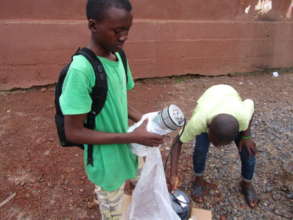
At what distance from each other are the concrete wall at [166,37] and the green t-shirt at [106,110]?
9.03 ft

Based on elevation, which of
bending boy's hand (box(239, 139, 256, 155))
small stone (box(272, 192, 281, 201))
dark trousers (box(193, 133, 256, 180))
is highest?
bending boy's hand (box(239, 139, 256, 155))

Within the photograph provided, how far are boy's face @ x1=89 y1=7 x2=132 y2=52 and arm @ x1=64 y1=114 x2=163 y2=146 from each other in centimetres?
33

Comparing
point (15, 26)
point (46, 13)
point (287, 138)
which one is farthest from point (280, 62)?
point (15, 26)

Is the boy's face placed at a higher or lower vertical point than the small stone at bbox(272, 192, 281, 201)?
higher

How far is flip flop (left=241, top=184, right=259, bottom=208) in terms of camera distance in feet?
7.40

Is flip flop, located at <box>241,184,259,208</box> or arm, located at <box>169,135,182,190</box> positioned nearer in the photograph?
arm, located at <box>169,135,182,190</box>

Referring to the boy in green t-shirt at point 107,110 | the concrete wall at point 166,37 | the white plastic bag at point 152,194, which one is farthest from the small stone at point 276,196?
the concrete wall at point 166,37

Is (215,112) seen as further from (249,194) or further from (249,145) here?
(249,194)

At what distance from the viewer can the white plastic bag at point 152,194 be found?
4.91ft

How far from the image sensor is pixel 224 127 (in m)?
1.71

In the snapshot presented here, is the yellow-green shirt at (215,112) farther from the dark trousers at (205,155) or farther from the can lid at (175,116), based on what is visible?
the can lid at (175,116)

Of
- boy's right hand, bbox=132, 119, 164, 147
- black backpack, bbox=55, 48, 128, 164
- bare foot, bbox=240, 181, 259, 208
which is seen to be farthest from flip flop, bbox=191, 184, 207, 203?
black backpack, bbox=55, 48, 128, 164

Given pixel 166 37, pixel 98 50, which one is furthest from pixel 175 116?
pixel 166 37

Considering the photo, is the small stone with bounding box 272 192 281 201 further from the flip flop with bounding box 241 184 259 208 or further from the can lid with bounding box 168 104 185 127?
the can lid with bounding box 168 104 185 127
